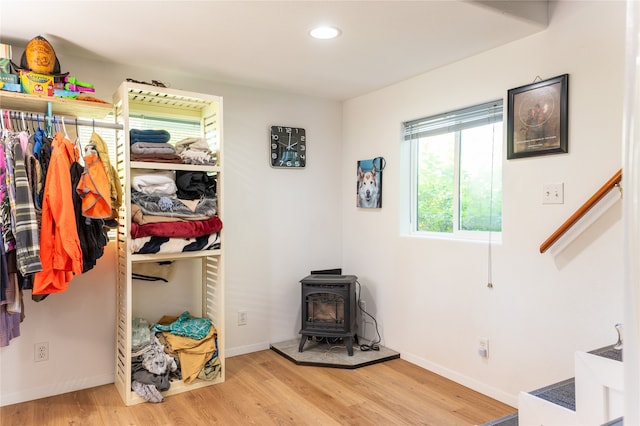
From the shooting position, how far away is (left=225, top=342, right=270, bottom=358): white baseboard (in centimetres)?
350

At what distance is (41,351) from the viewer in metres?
2.74

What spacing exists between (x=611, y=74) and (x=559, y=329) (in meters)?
1.32

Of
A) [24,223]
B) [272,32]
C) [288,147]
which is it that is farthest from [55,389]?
[272,32]

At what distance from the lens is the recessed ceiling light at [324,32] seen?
2404 mm

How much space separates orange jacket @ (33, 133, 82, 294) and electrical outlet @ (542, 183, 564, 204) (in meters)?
2.56

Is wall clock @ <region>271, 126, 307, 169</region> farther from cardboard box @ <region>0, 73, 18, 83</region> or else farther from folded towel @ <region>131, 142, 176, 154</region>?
cardboard box @ <region>0, 73, 18, 83</region>

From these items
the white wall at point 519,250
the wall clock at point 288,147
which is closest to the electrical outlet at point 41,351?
the wall clock at point 288,147

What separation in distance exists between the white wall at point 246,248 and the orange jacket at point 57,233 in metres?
0.56

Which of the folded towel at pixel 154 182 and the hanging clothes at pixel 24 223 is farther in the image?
the folded towel at pixel 154 182

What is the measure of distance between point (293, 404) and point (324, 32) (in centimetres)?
218

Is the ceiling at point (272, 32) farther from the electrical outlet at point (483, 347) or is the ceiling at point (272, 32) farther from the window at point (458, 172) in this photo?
the electrical outlet at point (483, 347)

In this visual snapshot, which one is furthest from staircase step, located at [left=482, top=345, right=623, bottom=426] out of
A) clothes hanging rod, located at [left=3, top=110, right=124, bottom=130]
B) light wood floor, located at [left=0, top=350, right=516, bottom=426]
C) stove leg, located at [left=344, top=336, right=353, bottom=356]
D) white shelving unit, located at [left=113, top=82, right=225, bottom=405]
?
clothes hanging rod, located at [left=3, top=110, right=124, bottom=130]

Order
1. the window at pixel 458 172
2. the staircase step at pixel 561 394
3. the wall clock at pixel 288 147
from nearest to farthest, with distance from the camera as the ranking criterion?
the staircase step at pixel 561 394
the window at pixel 458 172
the wall clock at pixel 288 147

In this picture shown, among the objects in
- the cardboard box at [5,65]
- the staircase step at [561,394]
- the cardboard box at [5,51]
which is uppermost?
the cardboard box at [5,51]
